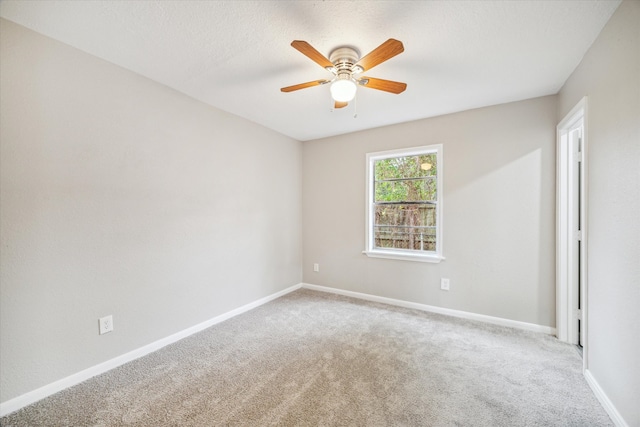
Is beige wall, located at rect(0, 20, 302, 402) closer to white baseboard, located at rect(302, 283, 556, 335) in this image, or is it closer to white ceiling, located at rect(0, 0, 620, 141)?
white ceiling, located at rect(0, 0, 620, 141)

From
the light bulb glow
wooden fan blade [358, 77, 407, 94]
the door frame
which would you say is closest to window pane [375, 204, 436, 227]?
the door frame

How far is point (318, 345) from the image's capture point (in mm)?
2506

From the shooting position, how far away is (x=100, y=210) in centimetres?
207

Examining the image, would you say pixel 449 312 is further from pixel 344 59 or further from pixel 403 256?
pixel 344 59

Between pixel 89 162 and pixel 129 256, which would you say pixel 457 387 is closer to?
pixel 129 256

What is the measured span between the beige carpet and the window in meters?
1.07

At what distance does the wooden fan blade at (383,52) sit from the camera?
59.2 inches

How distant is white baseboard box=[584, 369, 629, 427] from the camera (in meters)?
1.51

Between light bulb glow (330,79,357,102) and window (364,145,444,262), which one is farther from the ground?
light bulb glow (330,79,357,102)

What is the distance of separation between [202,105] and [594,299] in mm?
3768

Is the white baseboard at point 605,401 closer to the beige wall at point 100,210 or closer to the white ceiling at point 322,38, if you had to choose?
the white ceiling at point 322,38

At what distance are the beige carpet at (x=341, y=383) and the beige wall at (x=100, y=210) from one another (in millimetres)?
342

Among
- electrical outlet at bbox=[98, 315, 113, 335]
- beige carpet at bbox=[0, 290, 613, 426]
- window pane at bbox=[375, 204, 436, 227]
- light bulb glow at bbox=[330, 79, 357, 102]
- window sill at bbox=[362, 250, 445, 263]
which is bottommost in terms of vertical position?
beige carpet at bbox=[0, 290, 613, 426]

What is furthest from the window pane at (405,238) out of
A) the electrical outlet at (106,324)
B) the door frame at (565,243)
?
the electrical outlet at (106,324)
